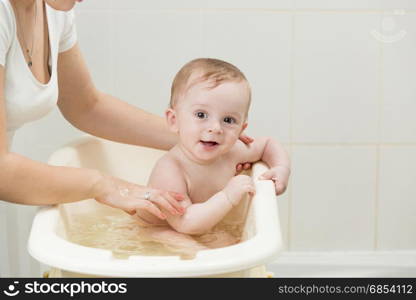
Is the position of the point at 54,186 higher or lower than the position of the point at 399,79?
lower

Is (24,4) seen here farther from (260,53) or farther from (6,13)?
(260,53)

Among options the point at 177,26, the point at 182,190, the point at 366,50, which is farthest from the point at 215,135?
the point at 366,50

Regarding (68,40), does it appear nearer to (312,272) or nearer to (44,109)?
(44,109)

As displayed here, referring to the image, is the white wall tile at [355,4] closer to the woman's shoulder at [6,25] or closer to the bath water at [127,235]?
the bath water at [127,235]

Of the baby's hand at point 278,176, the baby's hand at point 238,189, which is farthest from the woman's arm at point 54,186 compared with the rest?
the baby's hand at point 278,176

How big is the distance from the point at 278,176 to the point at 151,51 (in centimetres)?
75

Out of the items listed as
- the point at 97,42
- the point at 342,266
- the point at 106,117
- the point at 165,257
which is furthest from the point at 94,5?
the point at 165,257

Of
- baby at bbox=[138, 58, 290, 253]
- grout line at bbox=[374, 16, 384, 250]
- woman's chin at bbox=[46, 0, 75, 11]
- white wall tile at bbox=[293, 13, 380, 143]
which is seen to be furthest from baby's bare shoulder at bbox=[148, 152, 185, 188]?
grout line at bbox=[374, 16, 384, 250]

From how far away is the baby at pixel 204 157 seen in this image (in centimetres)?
135

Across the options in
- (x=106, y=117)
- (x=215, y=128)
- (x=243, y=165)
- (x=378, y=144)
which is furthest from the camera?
(x=378, y=144)

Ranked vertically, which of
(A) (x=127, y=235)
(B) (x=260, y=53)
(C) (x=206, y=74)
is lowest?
(A) (x=127, y=235)

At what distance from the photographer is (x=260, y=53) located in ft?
6.79

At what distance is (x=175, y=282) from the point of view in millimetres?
1050

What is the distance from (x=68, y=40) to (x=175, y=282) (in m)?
0.76
